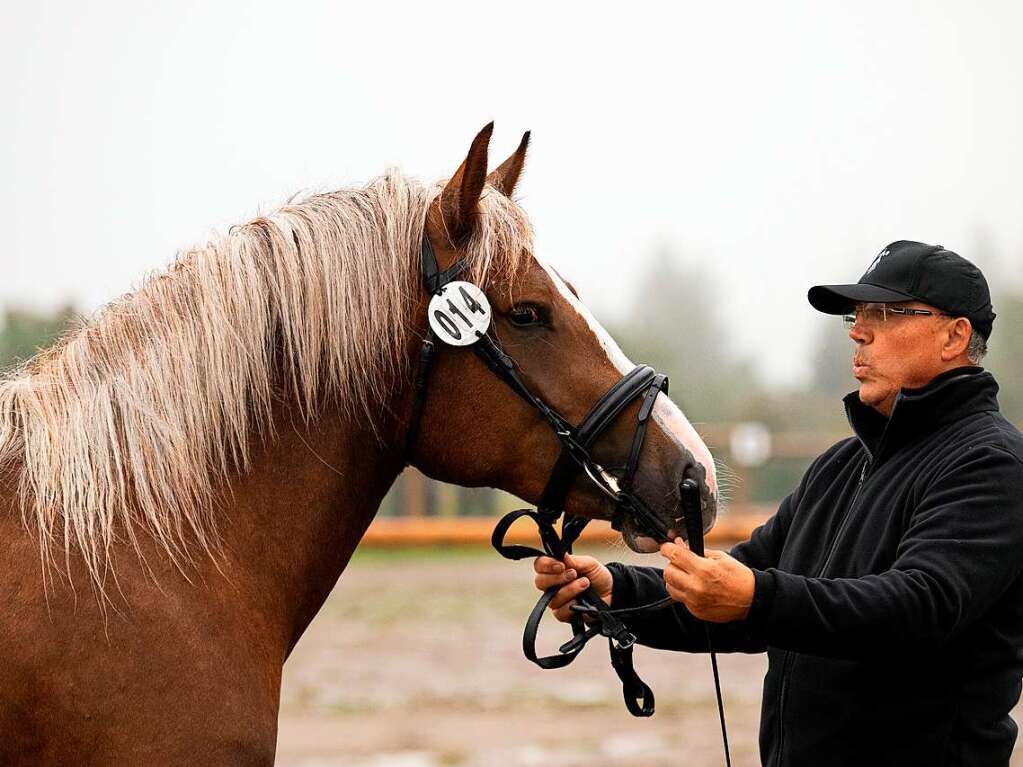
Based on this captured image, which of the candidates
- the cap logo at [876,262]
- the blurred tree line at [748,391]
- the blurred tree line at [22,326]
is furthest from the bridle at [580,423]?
the blurred tree line at [748,391]

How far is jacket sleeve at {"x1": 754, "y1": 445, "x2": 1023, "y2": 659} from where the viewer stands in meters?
2.31

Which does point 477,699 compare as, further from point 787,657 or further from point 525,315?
point 525,315

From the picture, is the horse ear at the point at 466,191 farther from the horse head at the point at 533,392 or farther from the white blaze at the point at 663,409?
the white blaze at the point at 663,409

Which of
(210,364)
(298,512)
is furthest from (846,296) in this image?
(210,364)

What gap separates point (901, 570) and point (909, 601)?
11 cm

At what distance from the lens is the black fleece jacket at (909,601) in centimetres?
233

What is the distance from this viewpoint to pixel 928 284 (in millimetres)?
2619

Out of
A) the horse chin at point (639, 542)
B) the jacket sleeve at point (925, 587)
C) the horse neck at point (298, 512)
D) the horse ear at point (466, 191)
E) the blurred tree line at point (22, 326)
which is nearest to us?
the jacket sleeve at point (925, 587)

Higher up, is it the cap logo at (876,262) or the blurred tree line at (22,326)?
the cap logo at (876,262)

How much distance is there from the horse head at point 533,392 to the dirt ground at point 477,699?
8.33ft

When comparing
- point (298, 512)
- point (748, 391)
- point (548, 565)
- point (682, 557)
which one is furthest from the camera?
point (748, 391)

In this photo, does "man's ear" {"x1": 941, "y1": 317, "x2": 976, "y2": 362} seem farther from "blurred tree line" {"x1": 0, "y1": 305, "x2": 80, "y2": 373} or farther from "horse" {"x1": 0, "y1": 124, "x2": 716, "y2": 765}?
"blurred tree line" {"x1": 0, "y1": 305, "x2": 80, "y2": 373}

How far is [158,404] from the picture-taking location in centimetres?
243

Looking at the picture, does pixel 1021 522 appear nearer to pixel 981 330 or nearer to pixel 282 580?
pixel 981 330
